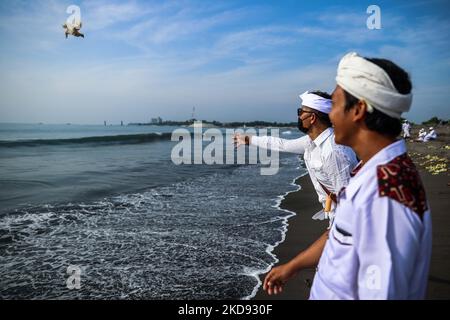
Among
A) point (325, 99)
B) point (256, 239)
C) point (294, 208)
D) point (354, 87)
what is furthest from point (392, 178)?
point (294, 208)

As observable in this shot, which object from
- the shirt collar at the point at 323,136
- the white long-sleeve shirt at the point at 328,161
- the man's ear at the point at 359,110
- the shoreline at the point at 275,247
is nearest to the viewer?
the man's ear at the point at 359,110

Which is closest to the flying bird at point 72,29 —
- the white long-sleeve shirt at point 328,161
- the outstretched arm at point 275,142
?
the outstretched arm at point 275,142

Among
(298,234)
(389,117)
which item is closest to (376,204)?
(389,117)

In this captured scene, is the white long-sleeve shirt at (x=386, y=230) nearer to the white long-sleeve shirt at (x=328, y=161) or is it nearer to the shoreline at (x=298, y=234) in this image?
the white long-sleeve shirt at (x=328, y=161)

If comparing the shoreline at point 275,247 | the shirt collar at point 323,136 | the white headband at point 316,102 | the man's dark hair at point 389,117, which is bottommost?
the shoreline at point 275,247

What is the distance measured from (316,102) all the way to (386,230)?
8.52 ft

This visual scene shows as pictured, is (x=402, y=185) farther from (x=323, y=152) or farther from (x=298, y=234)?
(x=298, y=234)

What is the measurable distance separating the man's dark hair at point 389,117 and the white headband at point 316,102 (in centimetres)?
207

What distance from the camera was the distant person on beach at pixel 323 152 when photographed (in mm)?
3303

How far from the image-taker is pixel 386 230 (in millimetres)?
1324

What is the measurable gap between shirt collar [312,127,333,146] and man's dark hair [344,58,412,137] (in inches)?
76.9

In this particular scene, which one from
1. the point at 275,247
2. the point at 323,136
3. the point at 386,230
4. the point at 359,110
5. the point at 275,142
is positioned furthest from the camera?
the point at 275,247

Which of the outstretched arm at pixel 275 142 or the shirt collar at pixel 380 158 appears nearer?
the shirt collar at pixel 380 158

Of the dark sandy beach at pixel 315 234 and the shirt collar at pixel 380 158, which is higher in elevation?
the shirt collar at pixel 380 158
